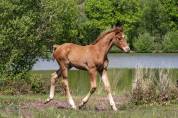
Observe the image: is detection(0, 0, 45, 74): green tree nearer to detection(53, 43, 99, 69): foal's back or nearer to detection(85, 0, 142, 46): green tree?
detection(53, 43, 99, 69): foal's back

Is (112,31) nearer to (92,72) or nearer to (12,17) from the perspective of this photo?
(92,72)

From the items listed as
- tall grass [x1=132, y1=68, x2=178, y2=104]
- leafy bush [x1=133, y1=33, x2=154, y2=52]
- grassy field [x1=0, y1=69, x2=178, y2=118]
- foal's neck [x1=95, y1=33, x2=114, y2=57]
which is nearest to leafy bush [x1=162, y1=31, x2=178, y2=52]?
leafy bush [x1=133, y1=33, x2=154, y2=52]

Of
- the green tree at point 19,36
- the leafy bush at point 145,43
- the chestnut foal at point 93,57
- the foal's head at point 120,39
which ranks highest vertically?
Result: the foal's head at point 120,39

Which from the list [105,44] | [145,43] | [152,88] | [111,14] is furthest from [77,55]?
[111,14]

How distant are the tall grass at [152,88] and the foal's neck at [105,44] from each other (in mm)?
2700

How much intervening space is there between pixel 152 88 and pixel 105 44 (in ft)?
11.0

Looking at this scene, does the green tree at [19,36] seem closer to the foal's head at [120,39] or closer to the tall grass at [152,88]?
the tall grass at [152,88]

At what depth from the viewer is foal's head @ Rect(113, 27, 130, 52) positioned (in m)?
15.1

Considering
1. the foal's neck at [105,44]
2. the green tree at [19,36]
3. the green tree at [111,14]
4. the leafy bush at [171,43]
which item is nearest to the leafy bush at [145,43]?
the leafy bush at [171,43]

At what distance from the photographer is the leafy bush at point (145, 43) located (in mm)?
90375

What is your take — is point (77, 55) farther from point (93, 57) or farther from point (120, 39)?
point (120, 39)

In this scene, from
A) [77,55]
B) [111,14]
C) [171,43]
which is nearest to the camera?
[77,55]

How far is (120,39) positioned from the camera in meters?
15.1

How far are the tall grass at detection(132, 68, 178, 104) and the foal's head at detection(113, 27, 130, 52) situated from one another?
2.63m
